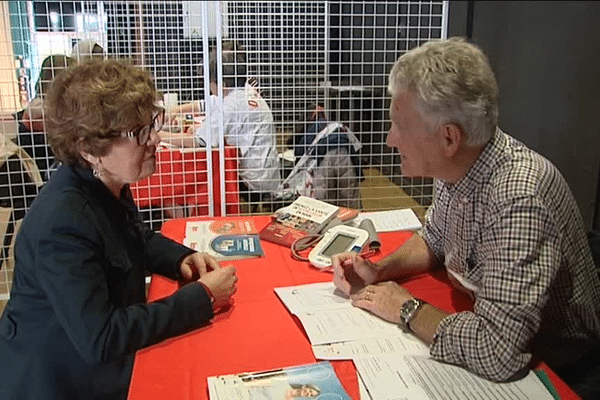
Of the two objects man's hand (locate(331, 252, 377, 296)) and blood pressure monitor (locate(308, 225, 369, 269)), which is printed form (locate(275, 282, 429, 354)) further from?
blood pressure monitor (locate(308, 225, 369, 269))

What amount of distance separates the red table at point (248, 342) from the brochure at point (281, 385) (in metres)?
0.02

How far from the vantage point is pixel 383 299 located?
4.16ft

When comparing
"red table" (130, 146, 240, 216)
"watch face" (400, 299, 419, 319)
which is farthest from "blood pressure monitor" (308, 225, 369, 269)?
"red table" (130, 146, 240, 216)

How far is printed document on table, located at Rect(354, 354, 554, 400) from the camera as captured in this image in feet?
3.26

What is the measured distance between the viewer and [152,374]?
3.51 ft

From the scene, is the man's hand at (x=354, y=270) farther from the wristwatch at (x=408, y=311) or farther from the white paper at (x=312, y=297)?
the wristwatch at (x=408, y=311)

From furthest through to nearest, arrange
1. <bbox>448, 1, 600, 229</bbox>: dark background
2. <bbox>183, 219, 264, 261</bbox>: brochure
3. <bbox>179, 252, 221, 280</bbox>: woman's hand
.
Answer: <bbox>448, 1, 600, 229</bbox>: dark background
<bbox>183, 219, 264, 261</bbox>: brochure
<bbox>179, 252, 221, 280</bbox>: woman's hand

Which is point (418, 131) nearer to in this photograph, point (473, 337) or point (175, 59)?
point (473, 337)

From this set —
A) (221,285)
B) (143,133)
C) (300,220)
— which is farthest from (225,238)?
(143,133)

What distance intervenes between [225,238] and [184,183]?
103 cm

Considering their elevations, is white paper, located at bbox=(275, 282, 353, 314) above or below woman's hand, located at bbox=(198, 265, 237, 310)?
below

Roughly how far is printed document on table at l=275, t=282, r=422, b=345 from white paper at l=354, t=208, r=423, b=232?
51 cm

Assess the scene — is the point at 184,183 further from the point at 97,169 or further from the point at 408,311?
the point at 408,311

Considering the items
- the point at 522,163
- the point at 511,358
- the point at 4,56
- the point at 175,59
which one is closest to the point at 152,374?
the point at 511,358
